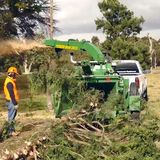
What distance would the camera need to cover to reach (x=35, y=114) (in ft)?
66.0

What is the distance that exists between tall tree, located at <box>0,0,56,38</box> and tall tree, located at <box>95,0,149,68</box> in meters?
11.4

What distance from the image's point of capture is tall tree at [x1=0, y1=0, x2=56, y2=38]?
32.1 metres

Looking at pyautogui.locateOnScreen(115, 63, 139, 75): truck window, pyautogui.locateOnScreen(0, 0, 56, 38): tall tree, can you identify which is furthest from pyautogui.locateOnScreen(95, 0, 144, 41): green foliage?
pyautogui.locateOnScreen(115, 63, 139, 75): truck window

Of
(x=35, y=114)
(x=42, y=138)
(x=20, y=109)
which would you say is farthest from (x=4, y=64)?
(x=42, y=138)

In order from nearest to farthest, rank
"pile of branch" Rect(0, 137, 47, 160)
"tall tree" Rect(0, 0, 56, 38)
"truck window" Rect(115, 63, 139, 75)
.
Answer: "pile of branch" Rect(0, 137, 47, 160), "truck window" Rect(115, 63, 139, 75), "tall tree" Rect(0, 0, 56, 38)

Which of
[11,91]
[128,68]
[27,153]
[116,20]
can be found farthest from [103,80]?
[116,20]

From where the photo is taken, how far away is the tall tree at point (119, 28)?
145 ft

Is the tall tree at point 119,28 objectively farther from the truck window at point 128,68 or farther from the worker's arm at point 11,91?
the worker's arm at point 11,91

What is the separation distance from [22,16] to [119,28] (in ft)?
42.9

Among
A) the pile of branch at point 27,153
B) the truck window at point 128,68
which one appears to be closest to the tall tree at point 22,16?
the truck window at point 128,68

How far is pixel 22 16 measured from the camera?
33.6 metres

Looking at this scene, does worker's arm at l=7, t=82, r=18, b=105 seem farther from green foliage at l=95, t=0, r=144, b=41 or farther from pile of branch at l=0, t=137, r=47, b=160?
green foliage at l=95, t=0, r=144, b=41

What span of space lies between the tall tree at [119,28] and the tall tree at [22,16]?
1139 cm

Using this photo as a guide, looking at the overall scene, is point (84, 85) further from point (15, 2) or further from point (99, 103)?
point (15, 2)
